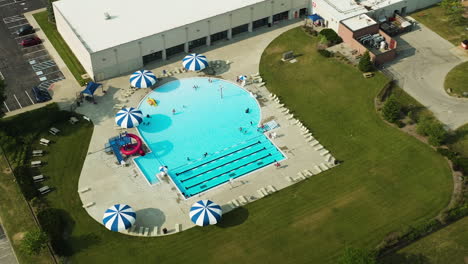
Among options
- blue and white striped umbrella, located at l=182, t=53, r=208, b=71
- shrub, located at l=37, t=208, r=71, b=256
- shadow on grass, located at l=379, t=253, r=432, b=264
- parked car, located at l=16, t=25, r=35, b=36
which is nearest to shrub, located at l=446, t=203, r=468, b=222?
shadow on grass, located at l=379, t=253, r=432, b=264

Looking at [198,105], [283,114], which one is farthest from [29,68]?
A: [283,114]

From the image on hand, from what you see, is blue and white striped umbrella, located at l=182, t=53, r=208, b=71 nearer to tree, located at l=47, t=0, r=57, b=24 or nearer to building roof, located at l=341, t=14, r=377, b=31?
building roof, located at l=341, t=14, r=377, b=31

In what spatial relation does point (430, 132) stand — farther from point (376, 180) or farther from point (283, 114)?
point (283, 114)

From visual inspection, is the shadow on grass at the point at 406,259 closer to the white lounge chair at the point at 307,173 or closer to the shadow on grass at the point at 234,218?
the white lounge chair at the point at 307,173

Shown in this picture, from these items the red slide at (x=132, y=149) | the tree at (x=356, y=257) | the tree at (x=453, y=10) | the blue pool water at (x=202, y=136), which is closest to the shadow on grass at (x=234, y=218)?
the blue pool water at (x=202, y=136)

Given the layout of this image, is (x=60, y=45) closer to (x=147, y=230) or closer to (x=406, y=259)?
(x=147, y=230)
